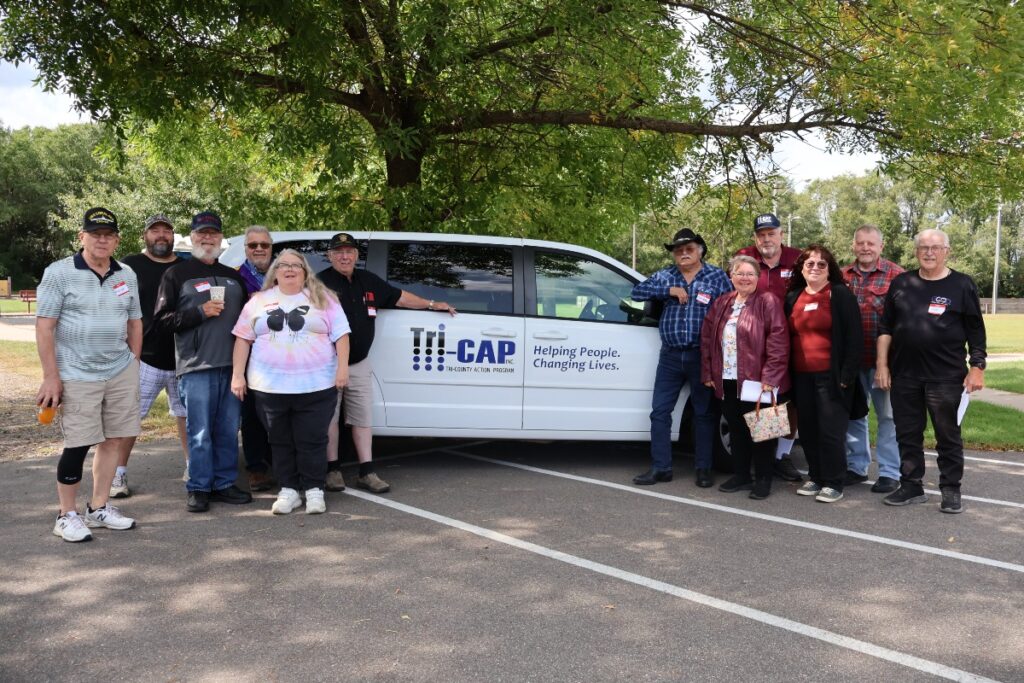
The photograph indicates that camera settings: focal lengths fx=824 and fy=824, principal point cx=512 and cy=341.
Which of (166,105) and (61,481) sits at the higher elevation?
(166,105)

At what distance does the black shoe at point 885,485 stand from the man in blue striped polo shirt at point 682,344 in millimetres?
1172

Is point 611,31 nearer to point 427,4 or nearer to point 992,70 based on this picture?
point 427,4

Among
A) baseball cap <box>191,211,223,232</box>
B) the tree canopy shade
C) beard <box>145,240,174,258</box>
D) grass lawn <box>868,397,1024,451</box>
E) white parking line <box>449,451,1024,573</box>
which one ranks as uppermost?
the tree canopy shade

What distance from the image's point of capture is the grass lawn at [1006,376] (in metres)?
12.6

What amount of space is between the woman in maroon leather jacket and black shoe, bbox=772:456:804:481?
0.61 m

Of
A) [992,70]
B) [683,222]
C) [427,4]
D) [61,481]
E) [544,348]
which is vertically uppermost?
[427,4]

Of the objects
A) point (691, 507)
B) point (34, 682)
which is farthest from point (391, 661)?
point (691, 507)

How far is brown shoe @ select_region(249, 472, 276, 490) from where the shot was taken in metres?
5.85

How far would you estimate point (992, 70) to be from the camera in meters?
7.17

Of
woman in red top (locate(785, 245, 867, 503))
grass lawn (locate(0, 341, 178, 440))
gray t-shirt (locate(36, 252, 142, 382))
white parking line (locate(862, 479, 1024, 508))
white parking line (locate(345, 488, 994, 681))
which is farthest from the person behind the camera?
grass lawn (locate(0, 341, 178, 440))

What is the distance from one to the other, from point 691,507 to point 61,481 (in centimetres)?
389

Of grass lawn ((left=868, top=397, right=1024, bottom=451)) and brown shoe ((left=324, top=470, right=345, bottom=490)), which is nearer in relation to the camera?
brown shoe ((left=324, top=470, right=345, bottom=490))

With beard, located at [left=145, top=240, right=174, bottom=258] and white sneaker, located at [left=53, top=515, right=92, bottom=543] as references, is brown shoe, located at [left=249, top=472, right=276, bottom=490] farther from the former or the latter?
beard, located at [left=145, top=240, right=174, bottom=258]

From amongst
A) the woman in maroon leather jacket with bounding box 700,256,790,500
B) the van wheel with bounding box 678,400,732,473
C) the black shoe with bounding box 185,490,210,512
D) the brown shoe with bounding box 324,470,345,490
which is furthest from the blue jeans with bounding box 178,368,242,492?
the van wheel with bounding box 678,400,732,473
